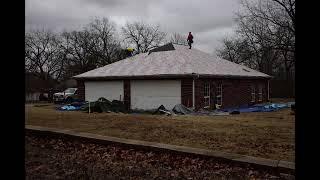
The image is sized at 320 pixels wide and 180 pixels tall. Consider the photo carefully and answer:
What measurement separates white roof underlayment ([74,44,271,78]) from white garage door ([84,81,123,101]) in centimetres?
64

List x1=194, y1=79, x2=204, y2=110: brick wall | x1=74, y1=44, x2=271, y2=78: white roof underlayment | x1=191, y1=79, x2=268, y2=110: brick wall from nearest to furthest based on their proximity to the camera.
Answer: x1=194, y1=79, x2=204, y2=110: brick wall, x1=191, y1=79, x2=268, y2=110: brick wall, x1=74, y1=44, x2=271, y2=78: white roof underlayment

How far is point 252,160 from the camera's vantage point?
6.96 metres

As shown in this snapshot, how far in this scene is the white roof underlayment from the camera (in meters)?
25.6

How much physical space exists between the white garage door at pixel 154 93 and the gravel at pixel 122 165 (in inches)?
596

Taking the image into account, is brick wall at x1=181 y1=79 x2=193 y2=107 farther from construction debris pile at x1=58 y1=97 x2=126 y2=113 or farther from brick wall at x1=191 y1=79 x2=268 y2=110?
construction debris pile at x1=58 y1=97 x2=126 y2=113

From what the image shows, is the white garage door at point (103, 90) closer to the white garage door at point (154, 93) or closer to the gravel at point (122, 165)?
the white garage door at point (154, 93)

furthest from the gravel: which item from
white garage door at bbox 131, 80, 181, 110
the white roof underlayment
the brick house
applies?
the white roof underlayment

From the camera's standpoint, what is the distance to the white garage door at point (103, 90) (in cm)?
2755

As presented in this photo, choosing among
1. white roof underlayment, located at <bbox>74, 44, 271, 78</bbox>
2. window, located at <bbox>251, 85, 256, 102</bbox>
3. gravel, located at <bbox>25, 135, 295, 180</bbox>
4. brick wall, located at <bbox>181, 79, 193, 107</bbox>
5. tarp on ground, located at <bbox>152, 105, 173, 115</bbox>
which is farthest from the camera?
window, located at <bbox>251, 85, 256, 102</bbox>

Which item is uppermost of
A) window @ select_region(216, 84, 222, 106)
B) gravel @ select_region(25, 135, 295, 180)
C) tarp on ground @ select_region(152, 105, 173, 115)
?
window @ select_region(216, 84, 222, 106)

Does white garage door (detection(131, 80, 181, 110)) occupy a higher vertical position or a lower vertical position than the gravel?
higher

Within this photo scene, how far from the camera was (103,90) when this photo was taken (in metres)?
28.7

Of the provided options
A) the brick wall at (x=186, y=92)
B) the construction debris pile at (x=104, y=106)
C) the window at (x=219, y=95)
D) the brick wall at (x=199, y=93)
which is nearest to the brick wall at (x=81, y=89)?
the construction debris pile at (x=104, y=106)

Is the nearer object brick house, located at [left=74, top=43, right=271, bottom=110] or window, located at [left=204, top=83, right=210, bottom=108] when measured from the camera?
brick house, located at [left=74, top=43, right=271, bottom=110]
